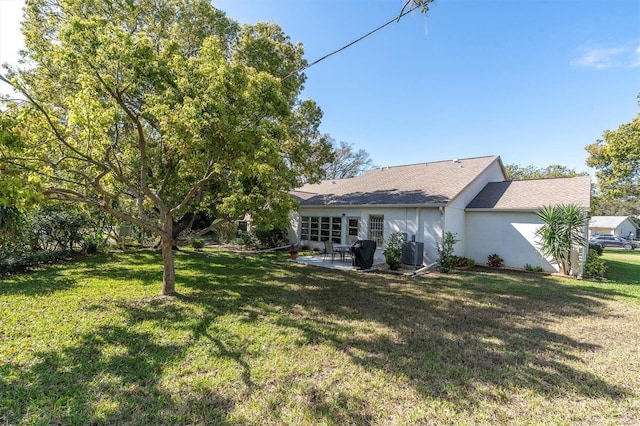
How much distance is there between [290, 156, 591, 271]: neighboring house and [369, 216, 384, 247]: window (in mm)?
50

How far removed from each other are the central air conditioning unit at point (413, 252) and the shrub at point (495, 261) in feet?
11.0

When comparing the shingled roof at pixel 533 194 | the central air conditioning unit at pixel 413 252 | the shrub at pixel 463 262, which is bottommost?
the shrub at pixel 463 262

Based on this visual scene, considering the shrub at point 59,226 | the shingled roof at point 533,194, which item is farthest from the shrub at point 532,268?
the shrub at point 59,226

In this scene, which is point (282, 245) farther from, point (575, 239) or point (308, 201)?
point (575, 239)

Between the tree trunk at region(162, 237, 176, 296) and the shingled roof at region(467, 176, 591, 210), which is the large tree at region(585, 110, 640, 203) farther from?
the tree trunk at region(162, 237, 176, 296)

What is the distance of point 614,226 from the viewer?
43.3m

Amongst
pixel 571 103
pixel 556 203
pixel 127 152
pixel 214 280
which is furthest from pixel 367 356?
pixel 571 103

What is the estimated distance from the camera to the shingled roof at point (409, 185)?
45.4ft

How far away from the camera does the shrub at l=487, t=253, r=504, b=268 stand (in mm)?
13359

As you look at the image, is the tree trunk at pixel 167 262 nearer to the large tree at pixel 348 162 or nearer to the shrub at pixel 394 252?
the shrub at pixel 394 252

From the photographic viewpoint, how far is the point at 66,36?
5293 mm

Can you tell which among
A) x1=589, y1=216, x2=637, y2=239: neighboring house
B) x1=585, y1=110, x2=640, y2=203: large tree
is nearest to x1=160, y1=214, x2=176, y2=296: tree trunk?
x1=585, y1=110, x2=640, y2=203: large tree

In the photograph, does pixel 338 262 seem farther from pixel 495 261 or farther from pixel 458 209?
pixel 495 261

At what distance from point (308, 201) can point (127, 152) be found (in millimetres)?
10929
